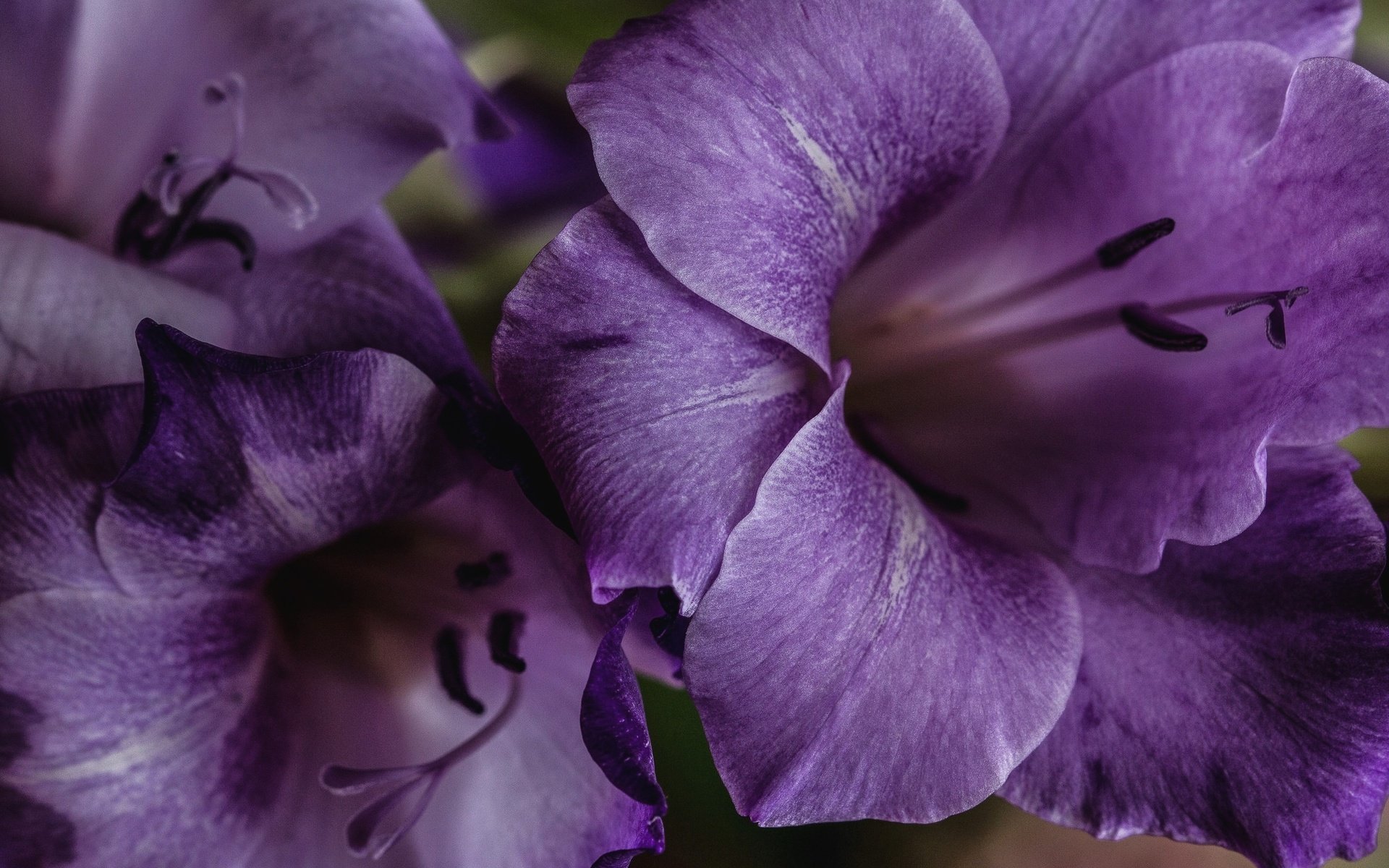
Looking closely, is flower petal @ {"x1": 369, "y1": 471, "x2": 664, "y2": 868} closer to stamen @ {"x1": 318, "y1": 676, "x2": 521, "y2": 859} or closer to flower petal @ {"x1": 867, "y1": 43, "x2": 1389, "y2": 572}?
stamen @ {"x1": 318, "y1": 676, "x2": 521, "y2": 859}

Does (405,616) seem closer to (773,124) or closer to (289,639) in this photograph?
(289,639)

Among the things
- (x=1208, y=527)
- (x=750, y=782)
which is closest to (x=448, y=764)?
(x=750, y=782)

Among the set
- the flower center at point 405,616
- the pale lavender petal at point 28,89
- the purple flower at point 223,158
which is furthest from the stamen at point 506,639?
the pale lavender petal at point 28,89

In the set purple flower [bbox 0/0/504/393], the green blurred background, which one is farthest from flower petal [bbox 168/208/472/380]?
the green blurred background

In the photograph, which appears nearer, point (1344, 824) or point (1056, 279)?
point (1344, 824)

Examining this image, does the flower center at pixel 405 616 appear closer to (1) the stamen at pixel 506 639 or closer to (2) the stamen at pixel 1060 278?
(1) the stamen at pixel 506 639

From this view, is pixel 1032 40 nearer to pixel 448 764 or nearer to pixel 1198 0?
pixel 1198 0
